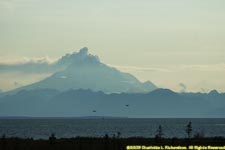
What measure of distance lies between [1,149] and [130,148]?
1084 centimetres

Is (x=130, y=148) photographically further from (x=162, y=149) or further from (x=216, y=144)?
(x=216, y=144)

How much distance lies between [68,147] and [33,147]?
8.86 feet

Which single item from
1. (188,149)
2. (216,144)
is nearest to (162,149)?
(188,149)

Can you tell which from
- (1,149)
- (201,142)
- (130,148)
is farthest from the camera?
(201,142)

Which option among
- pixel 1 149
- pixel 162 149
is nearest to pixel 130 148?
pixel 162 149

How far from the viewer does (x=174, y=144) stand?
5725cm

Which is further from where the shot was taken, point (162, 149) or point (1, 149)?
point (1, 149)

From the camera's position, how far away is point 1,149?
171 feet

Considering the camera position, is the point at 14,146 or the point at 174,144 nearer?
the point at 14,146

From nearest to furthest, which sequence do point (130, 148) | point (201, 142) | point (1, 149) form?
→ point (130, 148) < point (1, 149) < point (201, 142)

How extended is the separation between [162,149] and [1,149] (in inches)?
487

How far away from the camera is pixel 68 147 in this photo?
54.9 meters

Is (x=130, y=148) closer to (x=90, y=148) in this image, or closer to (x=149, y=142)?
(x=90, y=148)

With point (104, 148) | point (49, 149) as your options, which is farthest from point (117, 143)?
point (49, 149)
